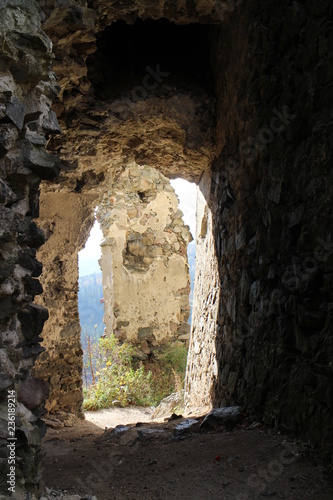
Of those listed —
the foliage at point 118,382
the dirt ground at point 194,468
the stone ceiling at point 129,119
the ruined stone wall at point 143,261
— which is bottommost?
the foliage at point 118,382

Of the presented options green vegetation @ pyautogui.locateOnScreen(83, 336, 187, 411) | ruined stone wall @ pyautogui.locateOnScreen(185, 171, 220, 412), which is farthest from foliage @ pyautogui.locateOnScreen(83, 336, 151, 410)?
ruined stone wall @ pyautogui.locateOnScreen(185, 171, 220, 412)

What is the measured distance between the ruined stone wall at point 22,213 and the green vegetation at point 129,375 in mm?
4289

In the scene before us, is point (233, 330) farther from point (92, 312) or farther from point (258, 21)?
point (92, 312)

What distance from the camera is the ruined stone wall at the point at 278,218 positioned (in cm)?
201

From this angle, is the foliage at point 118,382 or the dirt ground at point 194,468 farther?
the foliage at point 118,382

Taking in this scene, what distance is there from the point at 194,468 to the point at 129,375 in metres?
4.14

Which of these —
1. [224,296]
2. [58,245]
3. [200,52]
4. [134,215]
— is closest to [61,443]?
[224,296]

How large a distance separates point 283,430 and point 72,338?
2.80 metres

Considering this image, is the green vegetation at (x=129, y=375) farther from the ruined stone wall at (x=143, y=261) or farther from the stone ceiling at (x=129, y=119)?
the stone ceiling at (x=129, y=119)

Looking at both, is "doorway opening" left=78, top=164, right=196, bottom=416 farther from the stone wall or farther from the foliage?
the stone wall

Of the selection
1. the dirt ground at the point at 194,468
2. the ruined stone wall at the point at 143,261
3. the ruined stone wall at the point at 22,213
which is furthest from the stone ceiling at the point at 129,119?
the ruined stone wall at the point at 143,261

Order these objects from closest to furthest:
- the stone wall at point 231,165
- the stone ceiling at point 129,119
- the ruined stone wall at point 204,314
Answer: the stone wall at point 231,165, the stone ceiling at point 129,119, the ruined stone wall at point 204,314

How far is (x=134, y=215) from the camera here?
7242 millimetres

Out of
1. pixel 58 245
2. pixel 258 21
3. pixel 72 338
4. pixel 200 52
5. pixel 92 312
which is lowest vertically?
pixel 92 312
